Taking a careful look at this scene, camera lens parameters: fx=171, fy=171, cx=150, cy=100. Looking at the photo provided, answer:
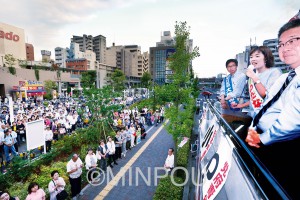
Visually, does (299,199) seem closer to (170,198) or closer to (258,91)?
(258,91)

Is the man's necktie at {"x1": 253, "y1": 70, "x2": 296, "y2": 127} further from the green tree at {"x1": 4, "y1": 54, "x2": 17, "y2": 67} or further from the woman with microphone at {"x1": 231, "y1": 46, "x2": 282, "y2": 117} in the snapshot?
the green tree at {"x1": 4, "y1": 54, "x2": 17, "y2": 67}

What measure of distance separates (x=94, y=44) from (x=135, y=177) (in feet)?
318

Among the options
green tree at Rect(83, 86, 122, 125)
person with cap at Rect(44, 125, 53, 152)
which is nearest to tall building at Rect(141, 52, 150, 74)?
green tree at Rect(83, 86, 122, 125)

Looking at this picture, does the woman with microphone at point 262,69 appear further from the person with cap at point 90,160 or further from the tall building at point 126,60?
the tall building at point 126,60

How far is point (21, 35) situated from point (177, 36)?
58.4 metres

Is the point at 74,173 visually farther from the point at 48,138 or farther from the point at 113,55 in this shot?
the point at 113,55

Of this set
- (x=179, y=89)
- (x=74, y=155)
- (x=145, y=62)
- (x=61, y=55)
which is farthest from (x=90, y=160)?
(x=145, y=62)

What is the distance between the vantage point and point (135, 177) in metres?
8.99

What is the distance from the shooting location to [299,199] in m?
1.35

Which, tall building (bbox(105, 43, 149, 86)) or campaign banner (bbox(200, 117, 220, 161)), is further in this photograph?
tall building (bbox(105, 43, 149, 86))

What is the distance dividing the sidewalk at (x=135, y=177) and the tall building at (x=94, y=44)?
87.7 m

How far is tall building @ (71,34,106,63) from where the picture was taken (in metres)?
91.6

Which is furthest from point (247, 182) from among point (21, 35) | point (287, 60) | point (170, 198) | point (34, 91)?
point (21, 35)

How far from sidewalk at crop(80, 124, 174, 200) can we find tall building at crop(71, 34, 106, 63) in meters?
87.7
